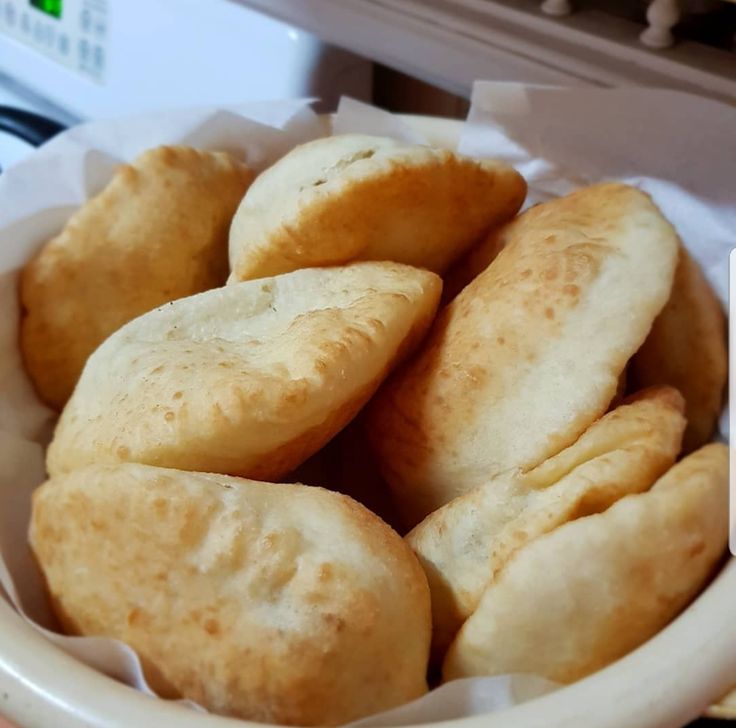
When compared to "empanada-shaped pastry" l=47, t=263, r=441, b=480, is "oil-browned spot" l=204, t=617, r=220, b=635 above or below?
below

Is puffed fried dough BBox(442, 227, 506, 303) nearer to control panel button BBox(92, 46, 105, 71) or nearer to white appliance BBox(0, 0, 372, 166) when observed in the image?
white appliance BBox(0, 0, 372, 166)

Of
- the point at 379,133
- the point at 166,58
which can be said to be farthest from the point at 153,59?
the point at 379,133

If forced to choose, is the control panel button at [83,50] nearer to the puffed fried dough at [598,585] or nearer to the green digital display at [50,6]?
the green digital display at [50,6]

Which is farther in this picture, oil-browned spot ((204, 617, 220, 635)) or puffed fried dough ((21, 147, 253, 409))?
puffed fried dough ((21, 147, 253, 409))

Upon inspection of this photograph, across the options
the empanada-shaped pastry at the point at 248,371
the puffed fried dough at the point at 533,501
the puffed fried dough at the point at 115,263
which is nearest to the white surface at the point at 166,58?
the puffed fried dough at the point at 115,263

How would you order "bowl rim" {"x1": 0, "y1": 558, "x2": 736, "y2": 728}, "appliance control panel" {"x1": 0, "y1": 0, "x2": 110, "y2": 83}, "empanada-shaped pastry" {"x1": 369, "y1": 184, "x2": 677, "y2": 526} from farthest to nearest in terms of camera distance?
"appliance control panel" {"x1": 0, "y1": 0, "x2": 110, "y2": 83}
"empanada-shaped pastry" {"x1": 369, "y1": 184, "x2": 677, "y2": 526}
"bowl rim" {"x1": 0, "y1": 558, "x2": 736, "y2": 728}

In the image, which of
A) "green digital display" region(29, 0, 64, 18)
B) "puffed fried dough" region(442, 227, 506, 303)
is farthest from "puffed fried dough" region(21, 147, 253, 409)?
"green digital display" region(29, 0, 64, 18)

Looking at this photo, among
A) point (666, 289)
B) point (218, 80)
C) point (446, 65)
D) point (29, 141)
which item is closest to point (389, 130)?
point (446, 65)

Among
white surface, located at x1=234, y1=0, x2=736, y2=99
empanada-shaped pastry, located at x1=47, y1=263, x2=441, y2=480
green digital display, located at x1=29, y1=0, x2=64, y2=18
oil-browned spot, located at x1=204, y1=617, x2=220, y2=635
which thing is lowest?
oil-browned spot, located at x1=204, y1=617, x2=220, y2=635
